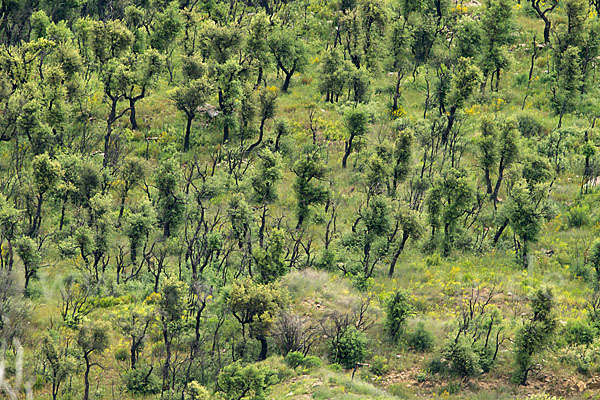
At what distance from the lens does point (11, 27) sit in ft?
302

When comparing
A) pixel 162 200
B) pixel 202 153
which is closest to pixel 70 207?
pixel 162 200

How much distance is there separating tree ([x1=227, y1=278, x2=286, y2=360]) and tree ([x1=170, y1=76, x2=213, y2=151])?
27679 mm

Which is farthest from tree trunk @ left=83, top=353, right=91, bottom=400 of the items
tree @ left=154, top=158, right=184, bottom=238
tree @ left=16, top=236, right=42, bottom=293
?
tree @ left=154, top=158, right=184, bottom=238

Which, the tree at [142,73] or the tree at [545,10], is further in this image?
the tree at [545,10]

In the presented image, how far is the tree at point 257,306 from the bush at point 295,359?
1.78m

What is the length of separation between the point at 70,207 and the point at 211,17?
3184 cm

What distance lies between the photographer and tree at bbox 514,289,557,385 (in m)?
44.3

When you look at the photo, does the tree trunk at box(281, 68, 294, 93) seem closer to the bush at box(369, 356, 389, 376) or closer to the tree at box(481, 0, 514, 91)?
the tree at box(481, 0, 514, 91)

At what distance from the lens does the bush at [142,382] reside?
45094mm

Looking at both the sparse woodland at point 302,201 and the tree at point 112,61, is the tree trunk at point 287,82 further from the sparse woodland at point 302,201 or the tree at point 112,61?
the tree at point 112,61

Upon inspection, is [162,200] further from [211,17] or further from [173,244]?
[211,17]

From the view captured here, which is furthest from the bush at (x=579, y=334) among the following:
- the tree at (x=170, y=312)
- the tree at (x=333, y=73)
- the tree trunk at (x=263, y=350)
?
the tree at (x=333, y=73)

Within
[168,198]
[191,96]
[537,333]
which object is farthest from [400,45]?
[537,333]

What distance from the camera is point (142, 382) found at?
149 feet
